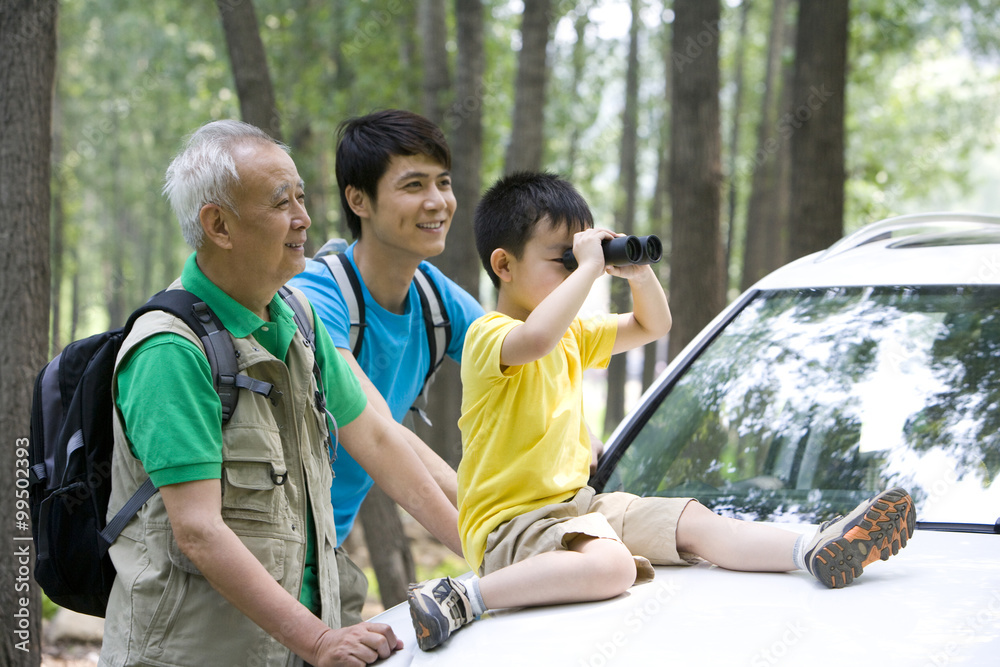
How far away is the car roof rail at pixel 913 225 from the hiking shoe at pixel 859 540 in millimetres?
1369

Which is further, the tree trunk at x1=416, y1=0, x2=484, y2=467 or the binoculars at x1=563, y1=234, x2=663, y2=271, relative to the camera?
the tree trunk at x1=416, y1=0, x2=484, y2=467

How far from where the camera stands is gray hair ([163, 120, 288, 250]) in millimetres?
2221

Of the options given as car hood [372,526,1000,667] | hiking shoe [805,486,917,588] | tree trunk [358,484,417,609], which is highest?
hiking shoe [805,486,917,588]

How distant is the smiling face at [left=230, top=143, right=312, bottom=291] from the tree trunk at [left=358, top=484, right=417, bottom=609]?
428cm

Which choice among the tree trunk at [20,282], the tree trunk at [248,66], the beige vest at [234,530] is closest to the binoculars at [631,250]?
the beige vest at [234,530]

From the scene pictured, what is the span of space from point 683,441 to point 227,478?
1541mm

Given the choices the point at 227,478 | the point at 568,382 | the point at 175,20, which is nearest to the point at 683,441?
the point at 568,382

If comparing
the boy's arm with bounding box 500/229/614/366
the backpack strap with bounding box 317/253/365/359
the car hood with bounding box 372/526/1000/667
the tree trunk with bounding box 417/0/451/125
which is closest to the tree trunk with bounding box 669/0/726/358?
the tree trunk with bounding box 417/0/451/125

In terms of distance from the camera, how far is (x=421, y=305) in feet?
11.1

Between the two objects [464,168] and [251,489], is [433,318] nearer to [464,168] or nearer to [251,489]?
[251,489]

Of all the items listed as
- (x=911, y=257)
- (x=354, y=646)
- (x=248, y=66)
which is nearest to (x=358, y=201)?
(x=354, y=646)

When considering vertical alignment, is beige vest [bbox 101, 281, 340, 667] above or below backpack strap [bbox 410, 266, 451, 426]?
below

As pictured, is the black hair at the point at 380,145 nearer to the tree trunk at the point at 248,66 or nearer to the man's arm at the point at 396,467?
the man's arm at the point at 396,467

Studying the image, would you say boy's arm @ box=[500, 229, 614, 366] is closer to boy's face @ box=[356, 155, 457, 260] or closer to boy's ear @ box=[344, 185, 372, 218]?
boy's face @ box=[356, 155, 457, 260]
